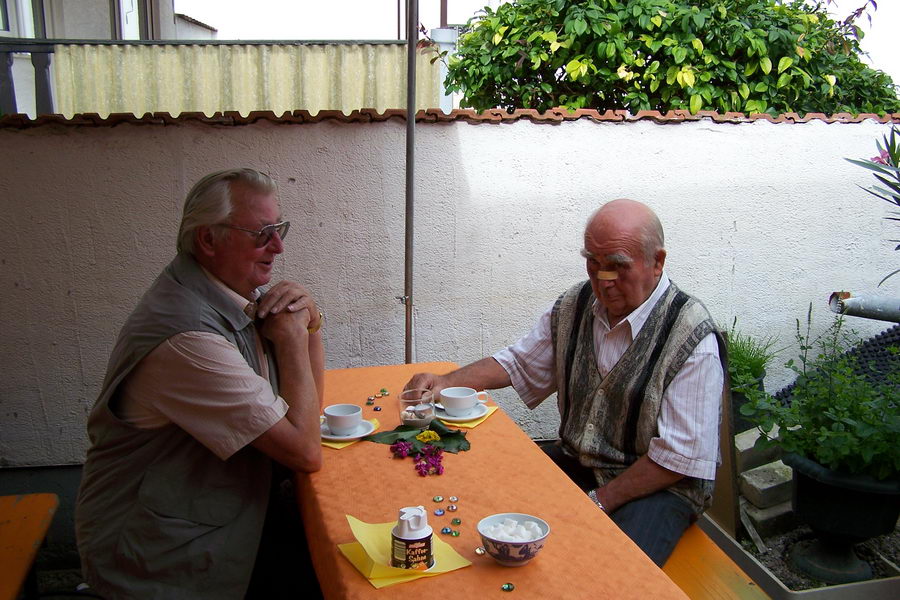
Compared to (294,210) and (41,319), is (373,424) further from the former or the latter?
(41,319)

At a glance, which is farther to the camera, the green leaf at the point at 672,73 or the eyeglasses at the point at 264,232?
the green leaf at the point at 672,73

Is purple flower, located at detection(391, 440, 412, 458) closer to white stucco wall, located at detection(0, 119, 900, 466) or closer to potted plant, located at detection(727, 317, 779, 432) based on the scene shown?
white stucco wall, located at detection(0, 119, 900, 466)

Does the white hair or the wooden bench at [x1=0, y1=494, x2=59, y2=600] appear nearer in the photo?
the white hair

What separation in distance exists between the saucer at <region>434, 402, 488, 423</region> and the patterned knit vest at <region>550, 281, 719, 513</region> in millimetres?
355

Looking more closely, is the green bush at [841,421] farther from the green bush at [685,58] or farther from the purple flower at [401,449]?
the green bush at [685,58]

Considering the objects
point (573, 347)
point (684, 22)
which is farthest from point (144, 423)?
point (684, 22)

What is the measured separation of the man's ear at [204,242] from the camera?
→ 75.5 inches

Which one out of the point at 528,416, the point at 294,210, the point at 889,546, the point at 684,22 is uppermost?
the point at 684,22

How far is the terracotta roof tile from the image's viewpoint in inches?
133

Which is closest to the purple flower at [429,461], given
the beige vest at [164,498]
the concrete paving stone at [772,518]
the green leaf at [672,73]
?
the beige vest at [164,498]

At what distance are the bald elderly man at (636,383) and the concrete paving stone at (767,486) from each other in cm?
124

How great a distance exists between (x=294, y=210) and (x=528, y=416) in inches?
66.6

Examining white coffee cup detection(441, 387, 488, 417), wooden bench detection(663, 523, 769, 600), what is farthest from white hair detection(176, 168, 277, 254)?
wooden bench detection(663, 523, 769, 600)

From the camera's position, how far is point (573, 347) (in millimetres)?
2561
